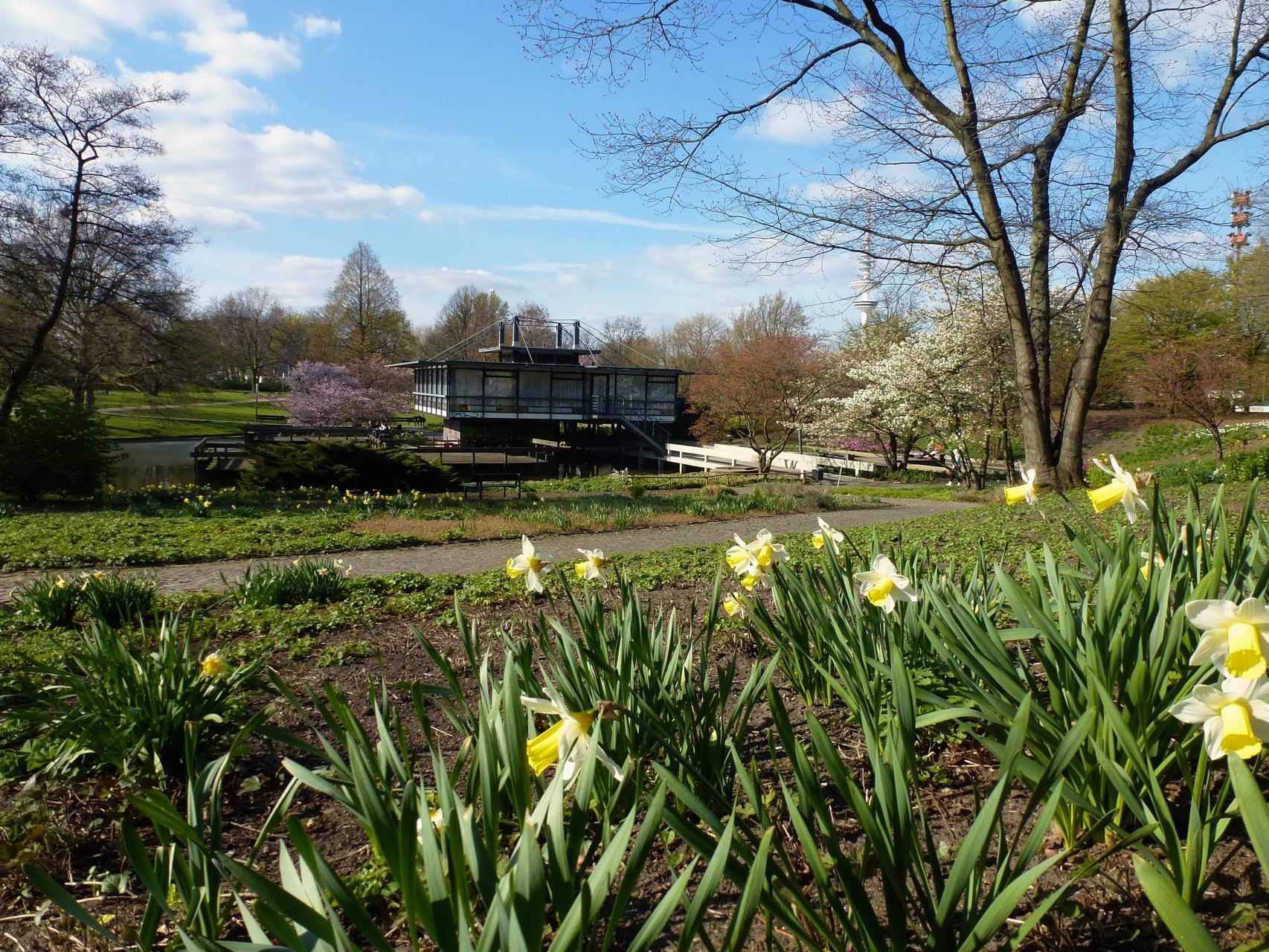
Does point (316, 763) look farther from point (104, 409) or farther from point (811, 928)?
point (104, 409)

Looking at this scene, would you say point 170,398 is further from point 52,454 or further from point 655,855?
point 655,855

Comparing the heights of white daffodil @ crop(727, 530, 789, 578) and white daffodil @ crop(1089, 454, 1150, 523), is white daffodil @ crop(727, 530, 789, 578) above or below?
below

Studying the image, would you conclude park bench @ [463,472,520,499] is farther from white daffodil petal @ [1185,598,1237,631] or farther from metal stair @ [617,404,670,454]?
metal stair @ [617,404,670,454]

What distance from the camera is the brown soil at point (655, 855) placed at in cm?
160

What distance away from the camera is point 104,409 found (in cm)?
4316

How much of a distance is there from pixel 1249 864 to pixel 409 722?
2535mm

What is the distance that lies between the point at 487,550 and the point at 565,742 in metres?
8.35

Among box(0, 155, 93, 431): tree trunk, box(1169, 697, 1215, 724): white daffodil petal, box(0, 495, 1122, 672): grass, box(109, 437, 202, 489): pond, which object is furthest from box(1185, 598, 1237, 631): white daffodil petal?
box(109, 437, 202, 489): pond

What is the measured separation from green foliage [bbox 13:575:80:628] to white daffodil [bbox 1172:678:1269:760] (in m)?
5.66

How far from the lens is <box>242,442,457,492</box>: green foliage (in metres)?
14.8

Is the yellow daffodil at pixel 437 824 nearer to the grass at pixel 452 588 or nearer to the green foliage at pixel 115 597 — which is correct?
the grass at pixel 452 588

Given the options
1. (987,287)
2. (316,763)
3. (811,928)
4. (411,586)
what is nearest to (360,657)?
(316,763)

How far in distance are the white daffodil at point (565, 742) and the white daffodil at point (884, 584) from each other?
36.7 inches

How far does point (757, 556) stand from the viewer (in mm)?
2674
